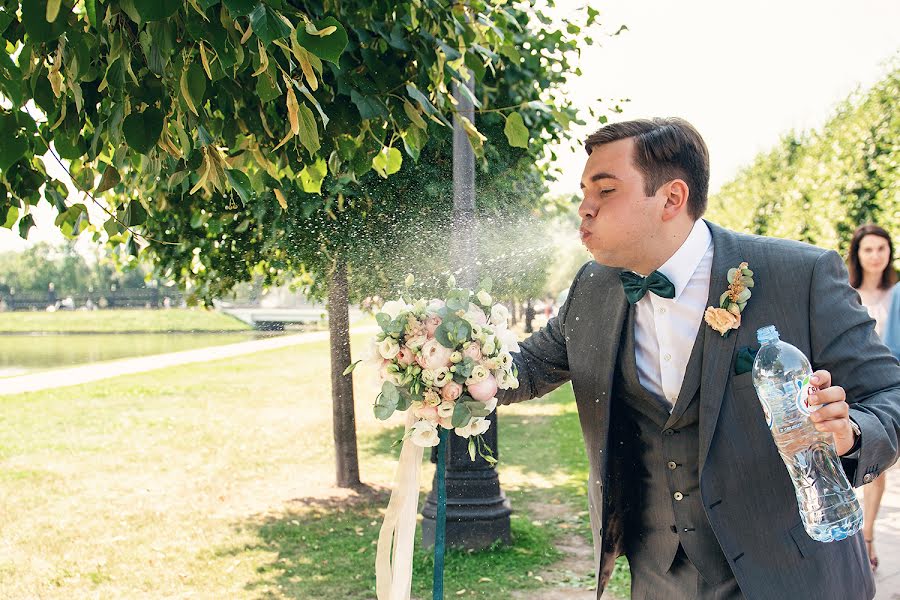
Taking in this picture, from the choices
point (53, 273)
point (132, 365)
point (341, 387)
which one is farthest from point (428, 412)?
point (53, 273)

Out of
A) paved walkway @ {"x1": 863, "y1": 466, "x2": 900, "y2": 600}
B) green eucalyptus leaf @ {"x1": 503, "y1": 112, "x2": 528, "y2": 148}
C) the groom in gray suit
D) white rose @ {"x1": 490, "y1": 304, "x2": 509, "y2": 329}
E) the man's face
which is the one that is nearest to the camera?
the groom in gray suit

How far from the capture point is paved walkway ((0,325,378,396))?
15470 millimetres

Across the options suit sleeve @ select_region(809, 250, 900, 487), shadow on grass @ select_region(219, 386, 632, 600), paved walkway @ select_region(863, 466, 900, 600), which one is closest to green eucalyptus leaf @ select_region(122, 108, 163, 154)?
suit sleeve @ select_region(809, 250, 900, 487)

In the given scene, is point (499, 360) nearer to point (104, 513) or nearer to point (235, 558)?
point (235, 558)

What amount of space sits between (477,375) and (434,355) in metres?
0.12

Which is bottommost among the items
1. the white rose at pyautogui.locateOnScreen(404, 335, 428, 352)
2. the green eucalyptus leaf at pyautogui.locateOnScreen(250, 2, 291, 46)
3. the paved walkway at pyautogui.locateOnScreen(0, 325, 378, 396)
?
the paved walkway at pyautogui.locateOnScreen(0, 325, 378, 396)

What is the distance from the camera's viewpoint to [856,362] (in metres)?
2.15

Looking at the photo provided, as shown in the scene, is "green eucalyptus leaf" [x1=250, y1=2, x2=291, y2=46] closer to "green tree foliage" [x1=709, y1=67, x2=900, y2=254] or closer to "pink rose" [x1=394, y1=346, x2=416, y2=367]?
"pink rose" [x1=394, y1=346, x2=416, y2=367]

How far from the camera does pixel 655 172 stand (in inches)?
96.3

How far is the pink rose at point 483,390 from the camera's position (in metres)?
2.23

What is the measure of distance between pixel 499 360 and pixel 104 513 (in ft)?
19.1

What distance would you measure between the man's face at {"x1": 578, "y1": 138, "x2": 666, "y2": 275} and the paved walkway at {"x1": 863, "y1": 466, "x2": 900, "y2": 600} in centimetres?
318

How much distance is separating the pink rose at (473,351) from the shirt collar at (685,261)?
634 millimetres

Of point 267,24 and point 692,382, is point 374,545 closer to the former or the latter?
point 692,382
